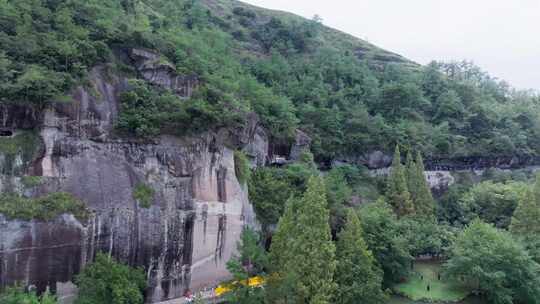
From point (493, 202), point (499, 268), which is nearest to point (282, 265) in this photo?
point (499, 268)

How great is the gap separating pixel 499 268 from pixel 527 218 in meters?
5.97

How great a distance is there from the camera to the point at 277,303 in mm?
20250

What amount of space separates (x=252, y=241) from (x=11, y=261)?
1088cm

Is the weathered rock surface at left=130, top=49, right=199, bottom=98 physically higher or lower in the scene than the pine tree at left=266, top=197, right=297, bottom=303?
higher

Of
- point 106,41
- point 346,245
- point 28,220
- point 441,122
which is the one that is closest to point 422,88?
point 441,122

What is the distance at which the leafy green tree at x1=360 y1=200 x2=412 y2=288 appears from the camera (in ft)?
85.6

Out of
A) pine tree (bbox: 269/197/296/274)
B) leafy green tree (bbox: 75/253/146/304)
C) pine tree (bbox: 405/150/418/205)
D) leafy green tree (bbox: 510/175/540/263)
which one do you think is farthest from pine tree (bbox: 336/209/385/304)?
pine tree (bbox: 405/150/418/205)

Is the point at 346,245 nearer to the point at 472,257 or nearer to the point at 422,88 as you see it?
the point at 472,257

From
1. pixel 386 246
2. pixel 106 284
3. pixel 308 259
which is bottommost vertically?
pixel 106 284

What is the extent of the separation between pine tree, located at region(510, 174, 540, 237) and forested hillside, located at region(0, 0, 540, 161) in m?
12.2

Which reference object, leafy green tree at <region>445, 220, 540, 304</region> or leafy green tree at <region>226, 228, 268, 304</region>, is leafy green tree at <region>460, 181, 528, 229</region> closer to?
leafy green tree at <region>445, 220, 540, 304</region>

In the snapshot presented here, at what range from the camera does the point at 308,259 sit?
20047mm

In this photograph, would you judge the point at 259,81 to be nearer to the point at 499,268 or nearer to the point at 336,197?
the point at 336,197

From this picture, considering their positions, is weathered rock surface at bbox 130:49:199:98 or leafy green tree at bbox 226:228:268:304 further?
weathered rock surface at bbox 130:49:199:98
